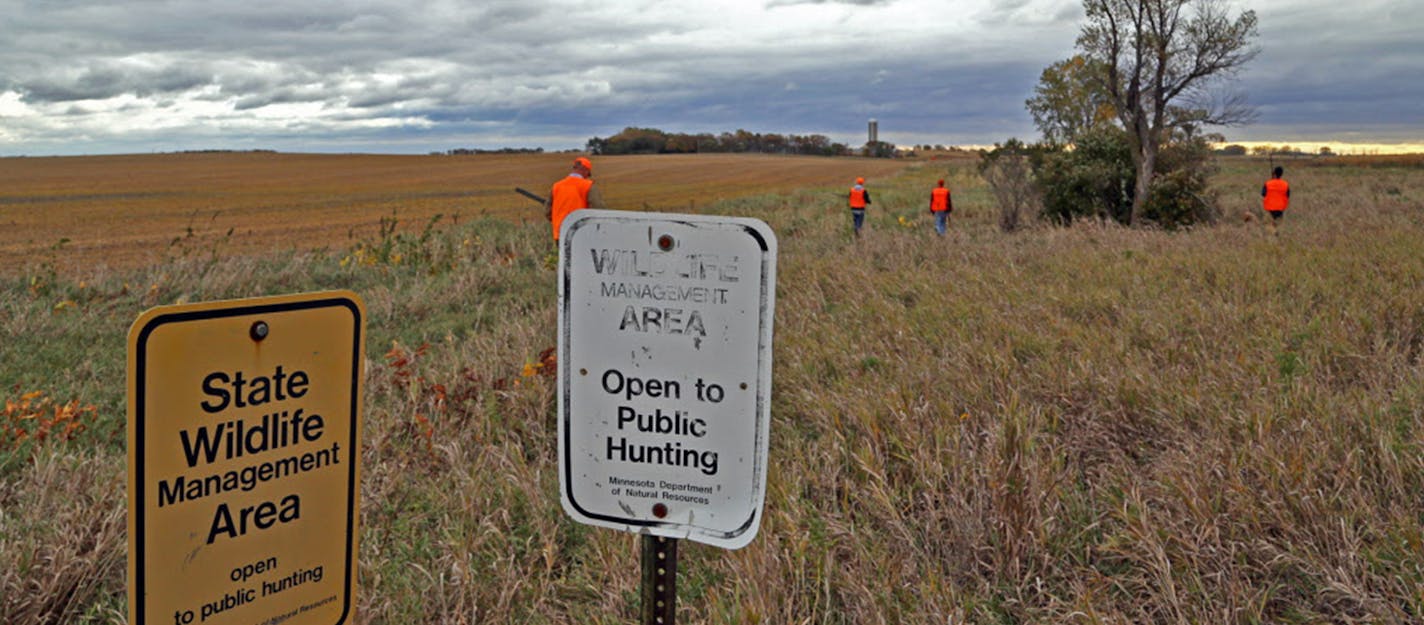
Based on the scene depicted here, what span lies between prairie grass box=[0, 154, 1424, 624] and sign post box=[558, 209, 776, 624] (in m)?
0.92

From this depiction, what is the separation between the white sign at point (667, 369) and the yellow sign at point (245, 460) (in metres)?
0.49

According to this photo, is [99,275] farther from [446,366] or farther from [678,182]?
[678,182]

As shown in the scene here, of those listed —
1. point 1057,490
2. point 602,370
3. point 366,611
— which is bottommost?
point 366,611

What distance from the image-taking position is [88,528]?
381 cm

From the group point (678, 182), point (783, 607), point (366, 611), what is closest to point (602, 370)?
point (783, 607)

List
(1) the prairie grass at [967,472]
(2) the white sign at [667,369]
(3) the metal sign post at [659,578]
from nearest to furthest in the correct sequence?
1. (2) the white sign at [667,369]
2. (3) the metal sign post at [659,578]
3. (1) the prairie grass at [967,472]

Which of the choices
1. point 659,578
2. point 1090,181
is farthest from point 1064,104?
point 659,578

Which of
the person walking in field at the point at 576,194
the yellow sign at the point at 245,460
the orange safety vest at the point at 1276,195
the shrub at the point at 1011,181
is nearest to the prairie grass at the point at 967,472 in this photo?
the yellow sign at the point at 245,460

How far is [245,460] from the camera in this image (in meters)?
1.82

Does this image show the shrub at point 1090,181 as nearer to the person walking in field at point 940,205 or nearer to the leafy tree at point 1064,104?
the person walking in field at point 940,205

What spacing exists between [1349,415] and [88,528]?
537 centimetres

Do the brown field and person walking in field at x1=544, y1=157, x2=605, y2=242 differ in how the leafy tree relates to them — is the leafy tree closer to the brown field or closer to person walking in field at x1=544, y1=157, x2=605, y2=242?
the brown field

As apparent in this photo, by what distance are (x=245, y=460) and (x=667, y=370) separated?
0.88 metres

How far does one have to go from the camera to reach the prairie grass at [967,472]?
3.07m
